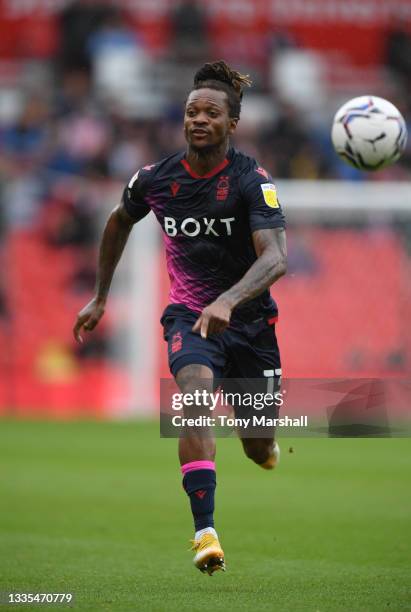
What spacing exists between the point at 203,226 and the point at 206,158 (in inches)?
14.9

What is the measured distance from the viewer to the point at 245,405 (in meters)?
7.26

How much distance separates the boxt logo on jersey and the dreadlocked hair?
597mm

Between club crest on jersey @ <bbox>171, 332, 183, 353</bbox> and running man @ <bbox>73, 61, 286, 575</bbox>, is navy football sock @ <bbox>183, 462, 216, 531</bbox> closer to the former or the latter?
running man @ <bbox>73, 61, 286, 575</bbox>

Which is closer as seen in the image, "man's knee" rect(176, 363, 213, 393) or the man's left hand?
the man's left hand

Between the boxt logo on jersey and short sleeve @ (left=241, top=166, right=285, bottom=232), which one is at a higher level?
short sleeve @ (left=241, top=166, right=285, bottom=232)

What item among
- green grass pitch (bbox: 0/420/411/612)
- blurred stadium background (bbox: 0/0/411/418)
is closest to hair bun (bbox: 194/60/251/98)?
green grass pitch (bbox: 0/420/411/612)

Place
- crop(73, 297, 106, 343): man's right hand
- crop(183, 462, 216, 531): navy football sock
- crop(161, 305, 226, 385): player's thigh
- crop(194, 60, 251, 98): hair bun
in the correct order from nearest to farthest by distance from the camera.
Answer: crop(183, 462, 216, 531): navy football sock
crop(161, 305, 226, 385): player's thigh
crop(194, 60, 251, 98): hair bun
crop(73, 297, 106, 343): man's right hand

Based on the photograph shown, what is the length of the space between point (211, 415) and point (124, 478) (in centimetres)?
546

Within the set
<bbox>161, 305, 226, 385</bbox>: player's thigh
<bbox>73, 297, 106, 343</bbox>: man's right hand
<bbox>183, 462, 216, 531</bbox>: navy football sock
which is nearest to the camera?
<bbox>183, 462, 216, 531</bbox>: navy football sock

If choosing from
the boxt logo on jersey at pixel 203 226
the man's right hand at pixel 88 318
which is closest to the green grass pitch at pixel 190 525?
the man's right hand at pixel 88 318

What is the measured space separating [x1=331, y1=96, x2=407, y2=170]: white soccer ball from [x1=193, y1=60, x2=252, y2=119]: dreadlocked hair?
1576mm

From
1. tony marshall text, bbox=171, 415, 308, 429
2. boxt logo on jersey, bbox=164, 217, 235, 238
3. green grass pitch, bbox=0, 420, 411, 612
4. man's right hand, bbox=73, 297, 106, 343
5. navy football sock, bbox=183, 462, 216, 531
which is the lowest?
green grass pitch, bbox=0, 420, 411, 612

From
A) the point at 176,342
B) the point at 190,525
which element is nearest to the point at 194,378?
the point at 176,342

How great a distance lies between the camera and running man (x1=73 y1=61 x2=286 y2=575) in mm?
6555
